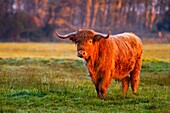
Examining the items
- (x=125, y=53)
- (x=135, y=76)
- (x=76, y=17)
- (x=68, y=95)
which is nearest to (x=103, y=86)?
(x=68, y=95)

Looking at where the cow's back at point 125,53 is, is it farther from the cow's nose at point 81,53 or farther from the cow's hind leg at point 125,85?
the cow's nose at point 81,53

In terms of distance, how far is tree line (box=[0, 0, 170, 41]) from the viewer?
226 feet

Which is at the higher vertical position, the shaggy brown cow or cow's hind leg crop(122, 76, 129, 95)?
the shaggy brown cow

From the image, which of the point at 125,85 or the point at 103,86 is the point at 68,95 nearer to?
the point at 103,86

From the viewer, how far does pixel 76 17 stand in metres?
106

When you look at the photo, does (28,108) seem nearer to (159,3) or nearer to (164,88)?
(164,88)

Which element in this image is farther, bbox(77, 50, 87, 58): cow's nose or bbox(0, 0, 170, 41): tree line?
bbox(0, 0, 170, 41): tree line

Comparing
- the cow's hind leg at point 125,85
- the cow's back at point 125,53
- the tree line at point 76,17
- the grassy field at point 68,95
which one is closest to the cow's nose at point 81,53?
the grassy field at point 68,95

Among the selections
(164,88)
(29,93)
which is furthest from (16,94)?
(164,88)

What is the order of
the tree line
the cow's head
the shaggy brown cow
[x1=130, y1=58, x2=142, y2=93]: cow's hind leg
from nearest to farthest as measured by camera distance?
the cow's head, the shaggy brown cow, [x1=130, y1=58, x2=142, y2=93]: cow's hind leg, the tree line

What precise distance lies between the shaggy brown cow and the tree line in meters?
54.6

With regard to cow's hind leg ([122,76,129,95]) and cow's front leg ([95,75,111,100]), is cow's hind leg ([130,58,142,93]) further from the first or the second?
cow's front leg ([95,75,111,100])

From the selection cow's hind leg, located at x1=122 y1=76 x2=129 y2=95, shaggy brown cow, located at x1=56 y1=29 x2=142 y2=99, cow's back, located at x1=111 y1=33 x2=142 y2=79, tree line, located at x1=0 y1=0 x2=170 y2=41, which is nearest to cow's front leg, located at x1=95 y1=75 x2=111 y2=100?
shaggy brown cow, located at x1=56 y1=29 x2=142 y2=99

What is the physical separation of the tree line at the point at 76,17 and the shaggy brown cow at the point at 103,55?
5459cm
